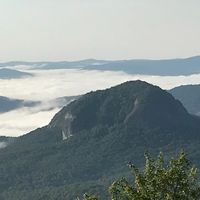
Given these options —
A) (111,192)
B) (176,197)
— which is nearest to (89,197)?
(111,192)

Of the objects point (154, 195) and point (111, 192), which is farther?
point (111, 192)

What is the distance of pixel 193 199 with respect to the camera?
61000 millimetres

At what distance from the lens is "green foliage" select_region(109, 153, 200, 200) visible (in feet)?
197

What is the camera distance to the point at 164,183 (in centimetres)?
6022

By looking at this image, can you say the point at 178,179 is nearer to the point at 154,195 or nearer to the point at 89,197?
the point at 154,195

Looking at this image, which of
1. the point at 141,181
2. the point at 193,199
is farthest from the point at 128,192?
the point at 193,199

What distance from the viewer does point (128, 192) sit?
60375 mm

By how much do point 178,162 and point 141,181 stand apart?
11.8ft

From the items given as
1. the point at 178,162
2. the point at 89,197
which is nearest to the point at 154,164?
the point at 178,162

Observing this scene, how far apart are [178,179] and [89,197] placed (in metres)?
7.76

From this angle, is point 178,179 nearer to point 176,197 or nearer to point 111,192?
point 176,197

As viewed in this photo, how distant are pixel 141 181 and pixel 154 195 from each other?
6.86 ft

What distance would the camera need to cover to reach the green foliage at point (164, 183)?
5991cm

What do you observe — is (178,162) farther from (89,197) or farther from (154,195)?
(89,197)
